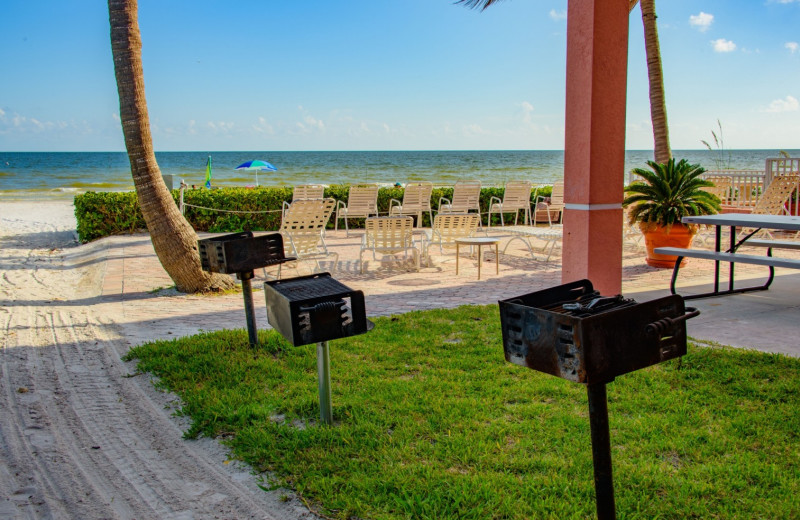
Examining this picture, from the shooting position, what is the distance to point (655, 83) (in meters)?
9.27

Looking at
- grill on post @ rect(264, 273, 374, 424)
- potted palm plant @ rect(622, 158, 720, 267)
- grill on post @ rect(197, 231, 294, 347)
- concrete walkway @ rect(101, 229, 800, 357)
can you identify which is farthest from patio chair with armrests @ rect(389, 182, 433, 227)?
grill on post @ rect(264, 273, 374, 424)

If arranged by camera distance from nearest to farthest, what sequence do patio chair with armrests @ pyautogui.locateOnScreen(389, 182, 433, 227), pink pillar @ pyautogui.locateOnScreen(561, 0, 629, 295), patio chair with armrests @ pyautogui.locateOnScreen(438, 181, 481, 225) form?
1. pink pillar @ pyautogui.locateOnScreen(561, 0, 629, 295)
2. patio chair with armrests @ pyautogui.locateOnScreen(438, 181, 481, 225)
3. patio chair with armrests @ pyautogui.locateOnScreen(389, 182, 433, 227)

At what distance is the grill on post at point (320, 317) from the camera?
8.94 ft

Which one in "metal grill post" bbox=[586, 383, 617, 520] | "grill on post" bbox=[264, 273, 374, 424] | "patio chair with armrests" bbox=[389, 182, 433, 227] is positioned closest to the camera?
"metal grill post" bbox=[586, 383, 617, 520]

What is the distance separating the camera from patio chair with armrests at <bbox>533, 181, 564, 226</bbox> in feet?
39.7

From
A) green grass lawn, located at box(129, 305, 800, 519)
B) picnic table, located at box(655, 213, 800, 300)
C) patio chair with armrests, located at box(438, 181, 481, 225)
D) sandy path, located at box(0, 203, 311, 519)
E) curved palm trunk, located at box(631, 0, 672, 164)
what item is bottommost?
sandy path, located at box(0, 203, 311, 519)

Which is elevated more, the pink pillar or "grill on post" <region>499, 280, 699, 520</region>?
the pink pillar

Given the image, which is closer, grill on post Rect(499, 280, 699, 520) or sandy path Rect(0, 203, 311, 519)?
grill on post Rect(499, 280, 699, 520)

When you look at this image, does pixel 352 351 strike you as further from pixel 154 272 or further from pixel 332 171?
pixel 332 171

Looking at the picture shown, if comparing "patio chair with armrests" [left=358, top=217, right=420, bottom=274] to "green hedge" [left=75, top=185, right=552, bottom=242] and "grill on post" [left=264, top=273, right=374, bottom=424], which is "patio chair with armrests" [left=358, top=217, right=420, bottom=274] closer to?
"grill on post" [left=264, top=273, right=374, bottom=424]

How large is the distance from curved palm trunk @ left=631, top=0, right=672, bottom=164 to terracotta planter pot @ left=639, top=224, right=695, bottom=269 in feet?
5.95

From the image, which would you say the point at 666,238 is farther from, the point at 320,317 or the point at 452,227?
the point at 320,317

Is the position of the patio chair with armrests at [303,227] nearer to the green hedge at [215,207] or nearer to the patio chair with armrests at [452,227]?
the patio chair with armrests at [452,227]

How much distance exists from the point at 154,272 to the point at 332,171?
4132cm
